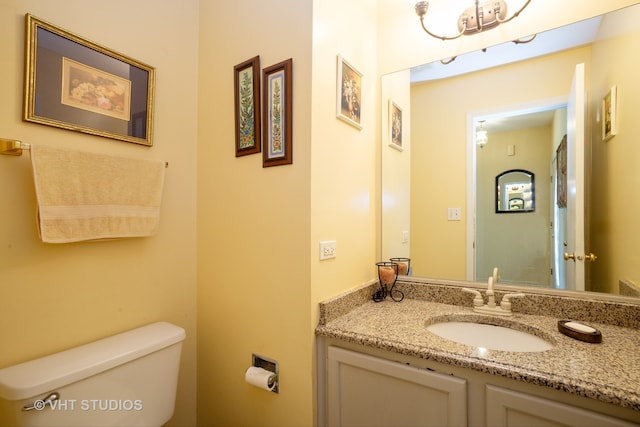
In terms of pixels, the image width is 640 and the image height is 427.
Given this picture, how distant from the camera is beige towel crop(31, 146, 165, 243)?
1017 millimetres

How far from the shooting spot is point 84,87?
46.4 inches

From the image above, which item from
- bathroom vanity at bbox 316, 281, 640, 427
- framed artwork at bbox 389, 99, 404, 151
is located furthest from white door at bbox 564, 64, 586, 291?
framed artwork at bbox 389, 99, 404, 151

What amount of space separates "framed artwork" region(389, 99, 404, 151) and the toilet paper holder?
4.17 feet

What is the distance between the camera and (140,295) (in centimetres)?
138

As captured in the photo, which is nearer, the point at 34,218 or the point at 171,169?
the point at 34,218

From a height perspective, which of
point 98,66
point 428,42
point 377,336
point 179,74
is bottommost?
point 377,336

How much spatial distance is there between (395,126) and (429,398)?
4.36 ft

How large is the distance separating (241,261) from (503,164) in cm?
137

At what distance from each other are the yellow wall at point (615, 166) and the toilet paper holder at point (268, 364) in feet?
4.49

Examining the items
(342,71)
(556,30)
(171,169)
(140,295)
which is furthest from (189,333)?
(556,30)

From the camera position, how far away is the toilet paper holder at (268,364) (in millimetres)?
1283

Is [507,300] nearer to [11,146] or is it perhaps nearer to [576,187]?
[576,187]

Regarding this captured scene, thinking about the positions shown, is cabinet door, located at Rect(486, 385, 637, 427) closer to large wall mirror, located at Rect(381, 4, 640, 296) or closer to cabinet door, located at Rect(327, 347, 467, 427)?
cabinet door, located at Rect(327, 347, 467, 427)

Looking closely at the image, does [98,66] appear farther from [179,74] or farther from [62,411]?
[62,411]
